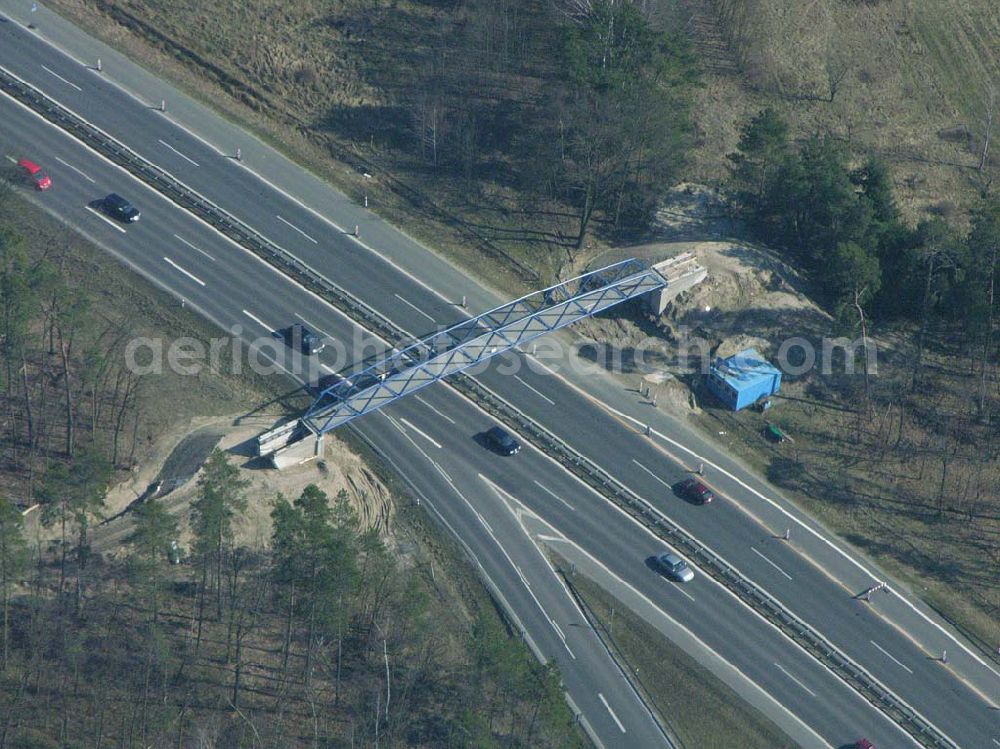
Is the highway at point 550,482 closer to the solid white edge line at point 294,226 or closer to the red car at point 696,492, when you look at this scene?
the solid white edge line at point 294,226

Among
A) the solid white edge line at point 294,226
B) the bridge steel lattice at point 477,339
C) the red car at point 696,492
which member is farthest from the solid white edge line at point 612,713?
the solid white edge line at point 294,226

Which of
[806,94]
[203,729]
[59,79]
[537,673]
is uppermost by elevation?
[806,94]

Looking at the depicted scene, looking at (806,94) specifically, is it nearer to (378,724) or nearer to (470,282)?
(470,282)

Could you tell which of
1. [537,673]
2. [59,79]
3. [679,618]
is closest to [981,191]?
[679,618]

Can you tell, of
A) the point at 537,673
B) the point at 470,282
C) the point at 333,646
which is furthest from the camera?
the point at 470,282

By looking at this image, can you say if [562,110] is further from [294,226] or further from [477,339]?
[477,339]

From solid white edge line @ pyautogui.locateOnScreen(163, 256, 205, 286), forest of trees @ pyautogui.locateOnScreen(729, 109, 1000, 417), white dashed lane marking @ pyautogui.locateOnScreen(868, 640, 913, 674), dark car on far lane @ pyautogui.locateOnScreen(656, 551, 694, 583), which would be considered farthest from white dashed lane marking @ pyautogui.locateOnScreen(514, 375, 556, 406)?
white dashed lane marking @ pyautogui.locateOnScreen(868, 640, 913, 674)

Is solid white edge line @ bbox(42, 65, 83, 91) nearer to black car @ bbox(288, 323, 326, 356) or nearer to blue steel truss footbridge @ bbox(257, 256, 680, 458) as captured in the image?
black car @ bbox(288, 323, 326, 356)
